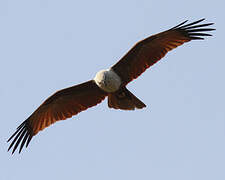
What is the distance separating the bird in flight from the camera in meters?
15.6

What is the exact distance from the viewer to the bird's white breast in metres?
15.6

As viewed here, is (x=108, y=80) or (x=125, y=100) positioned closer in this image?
(x=108, y=80)

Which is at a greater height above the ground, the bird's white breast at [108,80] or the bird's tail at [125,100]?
the bird's white breast at [108,80]

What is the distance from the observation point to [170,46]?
1573 centimetres

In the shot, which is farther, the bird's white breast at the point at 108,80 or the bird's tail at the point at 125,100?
the bird's tail at the point at 125,100

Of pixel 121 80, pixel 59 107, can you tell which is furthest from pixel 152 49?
pixel 59 107

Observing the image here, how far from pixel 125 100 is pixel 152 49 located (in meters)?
1.37

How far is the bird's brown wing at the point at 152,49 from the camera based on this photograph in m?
15.5

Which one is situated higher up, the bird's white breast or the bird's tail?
the bird's white breast

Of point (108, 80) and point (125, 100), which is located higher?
point (108, 80)

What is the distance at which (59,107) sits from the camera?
54.0ft

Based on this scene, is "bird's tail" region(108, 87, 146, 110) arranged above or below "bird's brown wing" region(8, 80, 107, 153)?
below

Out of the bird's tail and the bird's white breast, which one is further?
the bird's tail

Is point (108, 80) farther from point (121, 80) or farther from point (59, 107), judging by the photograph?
point (59, 107)
